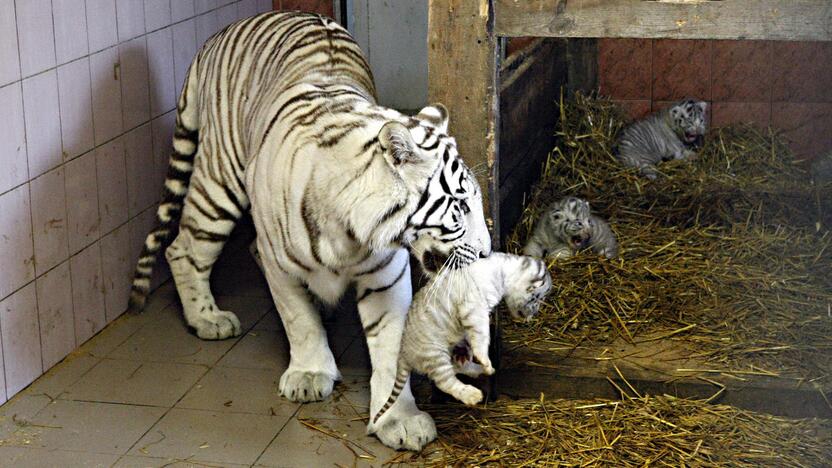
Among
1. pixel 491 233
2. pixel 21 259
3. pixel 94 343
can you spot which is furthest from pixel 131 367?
pixel 491 233

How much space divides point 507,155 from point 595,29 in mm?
1409

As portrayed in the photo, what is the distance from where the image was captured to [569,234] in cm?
440

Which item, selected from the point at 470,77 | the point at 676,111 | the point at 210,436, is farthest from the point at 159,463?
the point at 676,111

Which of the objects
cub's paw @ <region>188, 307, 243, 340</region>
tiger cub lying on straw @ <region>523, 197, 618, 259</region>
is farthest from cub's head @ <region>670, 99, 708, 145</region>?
cub's paw @ <region>188, 307, 243, 340</region>

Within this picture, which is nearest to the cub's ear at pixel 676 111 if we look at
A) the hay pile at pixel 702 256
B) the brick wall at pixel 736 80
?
the hay pile at pixel 702 256

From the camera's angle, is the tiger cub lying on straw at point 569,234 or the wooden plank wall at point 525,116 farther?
the wooden plank wall at point 525,116

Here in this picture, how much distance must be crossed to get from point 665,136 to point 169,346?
2.86 m

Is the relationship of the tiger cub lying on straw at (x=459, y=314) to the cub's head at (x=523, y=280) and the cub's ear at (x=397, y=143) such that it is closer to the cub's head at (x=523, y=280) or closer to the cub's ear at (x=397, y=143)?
the cub's head at (x=523, y=280)

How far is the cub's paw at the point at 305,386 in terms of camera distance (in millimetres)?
3746

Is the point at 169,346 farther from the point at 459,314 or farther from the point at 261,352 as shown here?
the point at 459,314

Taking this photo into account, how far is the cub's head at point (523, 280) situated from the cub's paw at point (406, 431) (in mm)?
482

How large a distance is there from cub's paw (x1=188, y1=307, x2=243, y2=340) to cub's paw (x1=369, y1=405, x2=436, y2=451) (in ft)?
3.51

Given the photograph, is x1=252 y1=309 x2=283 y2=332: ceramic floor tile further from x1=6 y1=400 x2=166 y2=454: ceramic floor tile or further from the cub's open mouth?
the cub's open mouth

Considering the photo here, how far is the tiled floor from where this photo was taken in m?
3.42
